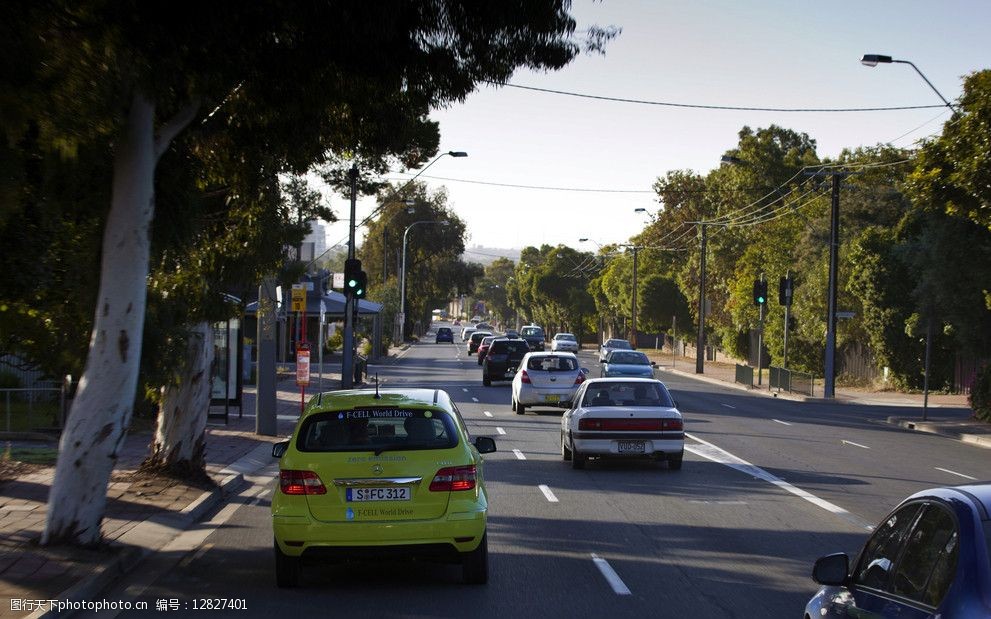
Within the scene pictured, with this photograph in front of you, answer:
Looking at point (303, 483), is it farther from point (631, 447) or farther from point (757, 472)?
point (757, 472)

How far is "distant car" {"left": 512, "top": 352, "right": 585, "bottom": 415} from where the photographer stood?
31344mm

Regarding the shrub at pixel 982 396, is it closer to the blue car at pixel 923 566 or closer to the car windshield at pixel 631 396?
the car windshield at pixel 631 396

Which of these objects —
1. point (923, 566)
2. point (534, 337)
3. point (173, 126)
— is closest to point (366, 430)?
point (173, 126)

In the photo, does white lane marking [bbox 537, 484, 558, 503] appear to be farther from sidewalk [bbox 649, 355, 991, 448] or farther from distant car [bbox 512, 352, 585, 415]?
sidewalk [bbox 649, 355, 991, 448]

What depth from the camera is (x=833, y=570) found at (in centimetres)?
561

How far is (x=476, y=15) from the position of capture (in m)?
12.3

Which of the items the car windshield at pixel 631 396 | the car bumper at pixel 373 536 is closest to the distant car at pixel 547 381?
the car windshield at pixel 631 396

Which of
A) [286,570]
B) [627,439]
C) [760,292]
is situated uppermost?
[760,292]

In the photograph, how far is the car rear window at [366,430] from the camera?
9992 millimetres

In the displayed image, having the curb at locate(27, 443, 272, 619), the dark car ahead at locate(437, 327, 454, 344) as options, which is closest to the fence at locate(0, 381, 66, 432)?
the curb at locate(27, 443, 272, 619)

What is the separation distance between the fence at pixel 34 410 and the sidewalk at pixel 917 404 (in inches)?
791

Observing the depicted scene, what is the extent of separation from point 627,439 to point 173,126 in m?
9.22

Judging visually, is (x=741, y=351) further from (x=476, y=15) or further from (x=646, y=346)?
(x=476, y=15)

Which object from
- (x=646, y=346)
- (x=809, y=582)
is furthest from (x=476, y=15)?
(x=646, y=346)
